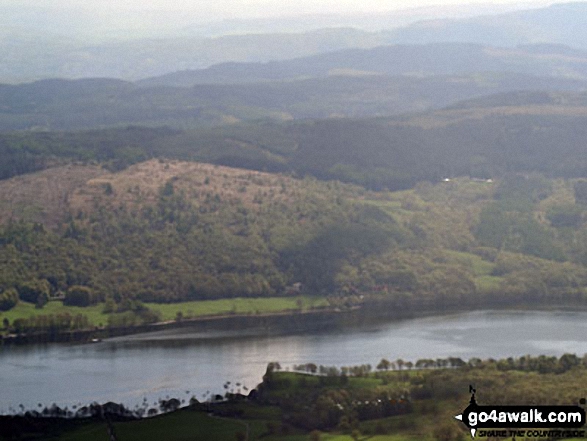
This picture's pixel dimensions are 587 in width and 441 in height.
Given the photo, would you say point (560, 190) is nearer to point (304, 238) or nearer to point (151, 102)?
point (304, 238)

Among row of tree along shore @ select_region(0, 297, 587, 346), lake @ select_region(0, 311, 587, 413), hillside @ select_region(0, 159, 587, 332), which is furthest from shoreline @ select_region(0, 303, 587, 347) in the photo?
lake @ select_region(0, 311, 587, 413)

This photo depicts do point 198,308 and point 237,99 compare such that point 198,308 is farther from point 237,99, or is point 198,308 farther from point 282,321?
point 237,99

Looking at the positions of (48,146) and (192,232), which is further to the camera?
(48,146)

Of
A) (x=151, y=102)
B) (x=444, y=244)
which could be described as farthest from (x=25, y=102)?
(x=444, y=244)

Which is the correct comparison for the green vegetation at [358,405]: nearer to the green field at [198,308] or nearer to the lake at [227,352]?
the lake at [227,352]

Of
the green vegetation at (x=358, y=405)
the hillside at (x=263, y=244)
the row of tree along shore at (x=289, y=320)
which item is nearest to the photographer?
the green vegetation at (x=358, y=405)

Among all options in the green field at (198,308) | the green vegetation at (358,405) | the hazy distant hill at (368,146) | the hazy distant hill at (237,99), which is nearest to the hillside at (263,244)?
the green field at (198,308)
